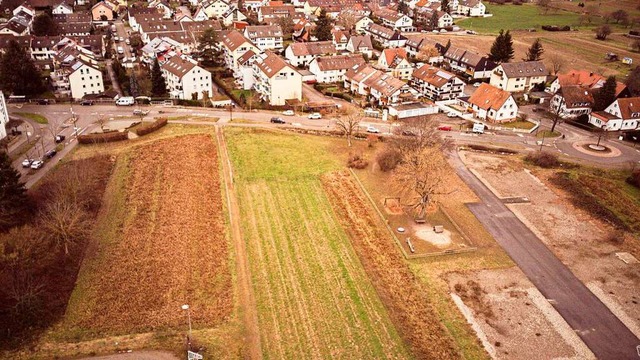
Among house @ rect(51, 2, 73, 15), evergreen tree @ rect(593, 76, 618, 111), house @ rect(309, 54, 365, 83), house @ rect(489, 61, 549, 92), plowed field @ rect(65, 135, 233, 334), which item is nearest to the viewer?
plowed field @ rect(65, 135, 233, 334)

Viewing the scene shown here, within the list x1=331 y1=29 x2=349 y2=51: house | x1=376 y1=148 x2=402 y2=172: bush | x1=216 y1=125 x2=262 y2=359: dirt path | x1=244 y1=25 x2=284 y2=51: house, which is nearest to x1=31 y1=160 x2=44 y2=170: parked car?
x1=216 y1=125 x2=262 y2=359: dirt path

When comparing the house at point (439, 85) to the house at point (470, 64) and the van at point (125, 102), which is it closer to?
the house at point (470, 64)

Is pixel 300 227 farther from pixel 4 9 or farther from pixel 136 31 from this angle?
pixel 4 9

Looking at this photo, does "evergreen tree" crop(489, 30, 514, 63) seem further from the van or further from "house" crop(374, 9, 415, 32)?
the van

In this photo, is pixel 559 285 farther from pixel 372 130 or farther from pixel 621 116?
pixel 621 116

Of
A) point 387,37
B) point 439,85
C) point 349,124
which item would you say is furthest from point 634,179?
point 387,37
